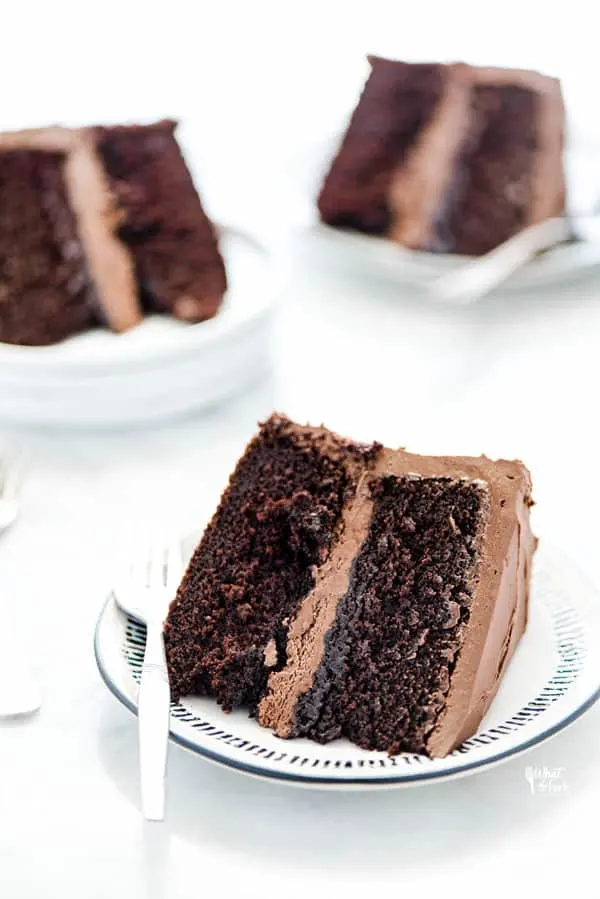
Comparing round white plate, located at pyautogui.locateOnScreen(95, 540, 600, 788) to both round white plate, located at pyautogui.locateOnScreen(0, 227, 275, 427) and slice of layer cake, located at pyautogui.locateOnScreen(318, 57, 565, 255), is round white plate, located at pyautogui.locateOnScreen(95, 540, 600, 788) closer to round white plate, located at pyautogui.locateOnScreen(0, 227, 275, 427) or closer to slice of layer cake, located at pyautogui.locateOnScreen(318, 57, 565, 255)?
round white plate, located at pyautogui.locateOnScreen(0, 227, 275, 427)

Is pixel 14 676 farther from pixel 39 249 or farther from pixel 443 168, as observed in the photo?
pixel 443 168

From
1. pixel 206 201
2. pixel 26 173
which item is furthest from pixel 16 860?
pixel 206 201

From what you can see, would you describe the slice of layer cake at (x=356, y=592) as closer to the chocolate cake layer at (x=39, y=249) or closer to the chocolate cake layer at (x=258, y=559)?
the chocolate cake layer at (x=258, y=559)

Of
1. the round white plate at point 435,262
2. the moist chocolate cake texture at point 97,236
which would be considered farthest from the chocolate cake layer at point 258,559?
the round white plate at point 435,262

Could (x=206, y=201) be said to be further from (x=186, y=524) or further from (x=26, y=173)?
(x=186, y=524)

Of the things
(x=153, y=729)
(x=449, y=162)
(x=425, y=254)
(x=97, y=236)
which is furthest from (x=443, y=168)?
(x=153, y=729)

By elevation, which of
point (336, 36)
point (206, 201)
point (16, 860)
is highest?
point (336, 36)

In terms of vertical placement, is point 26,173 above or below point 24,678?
above
